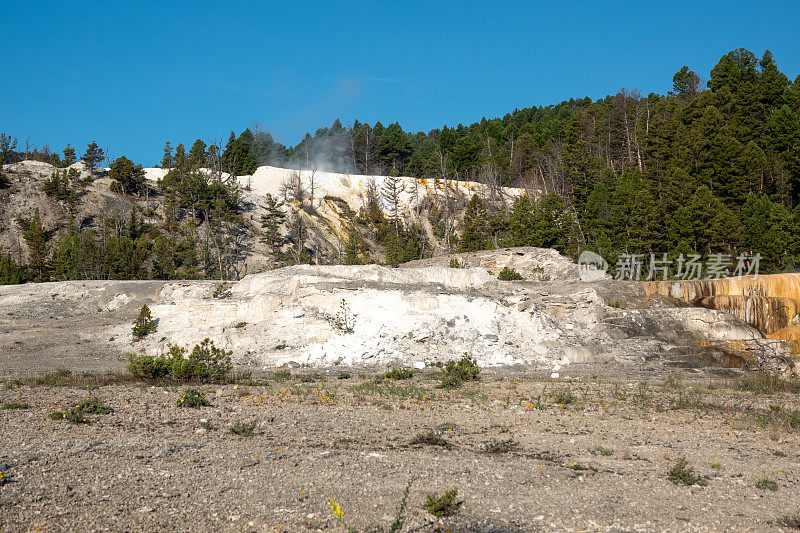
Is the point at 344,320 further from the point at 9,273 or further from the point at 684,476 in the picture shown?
the point at 9,273

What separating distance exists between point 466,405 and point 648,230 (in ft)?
102

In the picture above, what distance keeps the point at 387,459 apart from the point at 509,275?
1070 inches

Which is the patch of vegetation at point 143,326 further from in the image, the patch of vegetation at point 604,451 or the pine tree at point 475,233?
the pine tree at point 475,233

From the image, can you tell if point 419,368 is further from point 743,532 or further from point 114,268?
point 114,268

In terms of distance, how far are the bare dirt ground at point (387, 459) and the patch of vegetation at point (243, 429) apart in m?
0.17

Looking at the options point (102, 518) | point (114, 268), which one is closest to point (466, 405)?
point (102, 518)

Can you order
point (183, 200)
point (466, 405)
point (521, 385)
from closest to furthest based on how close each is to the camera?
point (466, 405), point (521, 385), point (183, 200)

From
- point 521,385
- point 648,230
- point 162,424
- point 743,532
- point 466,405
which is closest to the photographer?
point 743,532

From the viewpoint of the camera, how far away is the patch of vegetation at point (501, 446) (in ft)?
31.9

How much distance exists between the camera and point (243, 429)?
32.8ft

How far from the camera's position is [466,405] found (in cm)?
1348

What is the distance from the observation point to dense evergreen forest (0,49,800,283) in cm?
3953

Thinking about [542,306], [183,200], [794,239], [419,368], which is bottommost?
[419,368]

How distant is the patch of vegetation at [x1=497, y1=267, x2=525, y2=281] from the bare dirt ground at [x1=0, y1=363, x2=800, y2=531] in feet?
64.0
